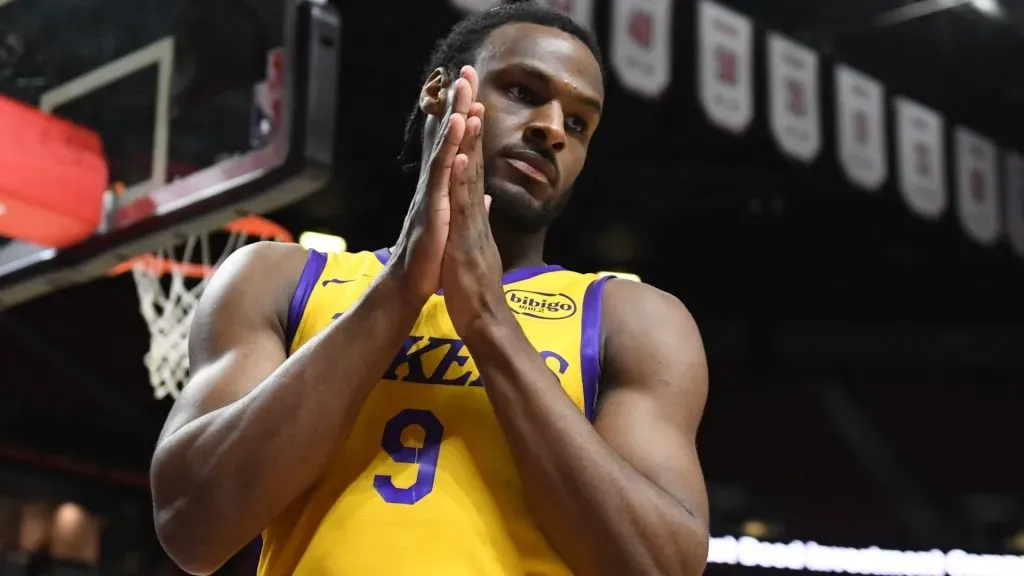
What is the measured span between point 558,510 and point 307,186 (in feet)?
Answer: 10.1

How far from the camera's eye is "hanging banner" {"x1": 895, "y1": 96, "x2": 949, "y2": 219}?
275 inches

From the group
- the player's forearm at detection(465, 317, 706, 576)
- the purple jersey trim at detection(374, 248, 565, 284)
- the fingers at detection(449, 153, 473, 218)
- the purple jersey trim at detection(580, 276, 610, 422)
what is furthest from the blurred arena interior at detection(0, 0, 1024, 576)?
the player's forearm at detection(465, 317, 706, 576)

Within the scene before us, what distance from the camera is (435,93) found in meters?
1.94

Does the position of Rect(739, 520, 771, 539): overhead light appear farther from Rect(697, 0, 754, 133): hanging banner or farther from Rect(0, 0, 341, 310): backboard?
Rect(0, 0, 341, 310): backboard

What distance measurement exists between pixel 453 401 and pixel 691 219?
8.99 m

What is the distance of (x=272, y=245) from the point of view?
1778 millimetres

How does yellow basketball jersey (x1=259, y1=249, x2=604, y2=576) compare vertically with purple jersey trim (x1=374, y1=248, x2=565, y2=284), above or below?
below

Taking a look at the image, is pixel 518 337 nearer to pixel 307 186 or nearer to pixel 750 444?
pixel 307 186

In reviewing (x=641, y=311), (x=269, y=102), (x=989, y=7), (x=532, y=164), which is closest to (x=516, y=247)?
(x=532, y=164)

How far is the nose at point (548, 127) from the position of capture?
70.0 inches

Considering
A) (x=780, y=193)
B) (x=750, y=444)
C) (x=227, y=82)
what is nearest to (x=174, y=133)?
(x=227, y=82)

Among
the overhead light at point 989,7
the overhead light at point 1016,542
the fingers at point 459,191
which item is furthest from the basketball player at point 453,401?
the overhead light at point 1016,542

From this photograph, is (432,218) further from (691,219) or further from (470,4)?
(691,219)

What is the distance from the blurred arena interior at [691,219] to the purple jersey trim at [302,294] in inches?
98.2
